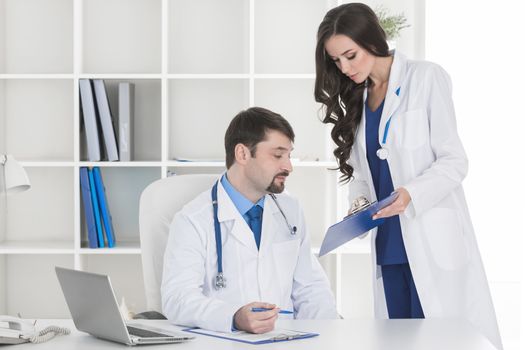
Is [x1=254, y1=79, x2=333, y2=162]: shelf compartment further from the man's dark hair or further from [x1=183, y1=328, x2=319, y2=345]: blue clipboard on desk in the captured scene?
[x1=183, y1=328, x2=319, y2=345]: blue clipboard on desk

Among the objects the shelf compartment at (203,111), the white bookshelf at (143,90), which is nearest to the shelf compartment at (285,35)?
the white bookshelf at (143,90)

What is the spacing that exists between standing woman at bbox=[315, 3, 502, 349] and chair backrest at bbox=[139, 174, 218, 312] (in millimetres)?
526

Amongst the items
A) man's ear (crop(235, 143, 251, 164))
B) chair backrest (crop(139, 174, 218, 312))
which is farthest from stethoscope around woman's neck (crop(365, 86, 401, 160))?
chair backrest (crop(139, 174, 218, 312))

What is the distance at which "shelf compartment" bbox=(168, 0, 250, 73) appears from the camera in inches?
143

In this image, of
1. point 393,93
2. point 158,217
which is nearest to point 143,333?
point 158,217

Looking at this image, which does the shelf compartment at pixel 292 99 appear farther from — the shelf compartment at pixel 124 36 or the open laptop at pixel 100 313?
the open laptop at pixel 100 313

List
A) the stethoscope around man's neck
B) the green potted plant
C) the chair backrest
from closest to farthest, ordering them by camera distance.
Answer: the stethoscope around man's neck → the chair backrest → the green potted plant

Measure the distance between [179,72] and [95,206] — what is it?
75cm

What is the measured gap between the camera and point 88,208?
342cm

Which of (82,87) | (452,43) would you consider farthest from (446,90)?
(82,87)

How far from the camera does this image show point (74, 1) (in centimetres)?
342

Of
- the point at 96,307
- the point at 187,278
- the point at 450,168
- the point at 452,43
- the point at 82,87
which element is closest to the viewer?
the point at 96,307

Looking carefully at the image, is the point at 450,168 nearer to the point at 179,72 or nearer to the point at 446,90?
the point at 446,90

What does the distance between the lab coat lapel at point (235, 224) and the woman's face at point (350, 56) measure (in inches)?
20.4
